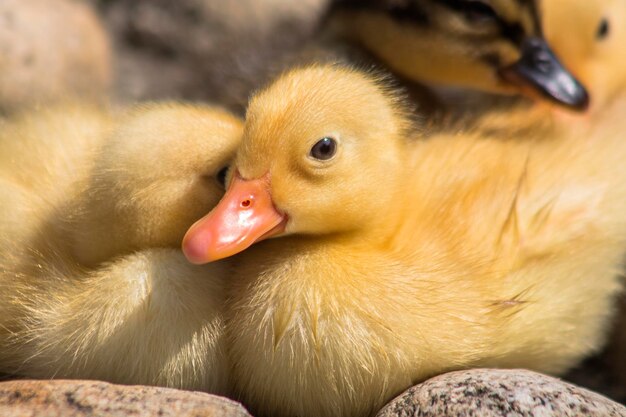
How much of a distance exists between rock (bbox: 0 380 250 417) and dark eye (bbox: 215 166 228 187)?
387 mm

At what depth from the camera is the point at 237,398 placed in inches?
65.2

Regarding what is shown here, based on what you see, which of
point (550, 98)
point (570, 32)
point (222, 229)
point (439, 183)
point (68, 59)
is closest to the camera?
point (222, 229)

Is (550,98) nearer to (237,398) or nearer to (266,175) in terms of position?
(266,175)

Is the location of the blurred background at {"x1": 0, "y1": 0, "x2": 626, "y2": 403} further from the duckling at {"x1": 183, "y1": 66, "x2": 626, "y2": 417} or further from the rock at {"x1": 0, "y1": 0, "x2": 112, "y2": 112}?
the duckling at {"x1": 183, "y1": 66, "x2": 626, "y2": 417}

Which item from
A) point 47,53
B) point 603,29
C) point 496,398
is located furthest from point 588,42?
point 47,53

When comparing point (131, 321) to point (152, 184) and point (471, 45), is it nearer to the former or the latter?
point (152, 184)

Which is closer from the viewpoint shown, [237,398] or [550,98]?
[237,398]

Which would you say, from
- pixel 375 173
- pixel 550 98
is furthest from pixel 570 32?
pixel 375 173

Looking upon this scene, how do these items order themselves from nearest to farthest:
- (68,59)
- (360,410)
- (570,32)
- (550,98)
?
(360,410), (550,98), (570,32), (68,59)

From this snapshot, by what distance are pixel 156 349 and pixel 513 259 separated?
26.6 inches

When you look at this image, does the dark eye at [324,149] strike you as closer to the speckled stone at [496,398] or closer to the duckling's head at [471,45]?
the speckled stone at [496,398]

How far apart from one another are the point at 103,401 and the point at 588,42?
1.53 meters

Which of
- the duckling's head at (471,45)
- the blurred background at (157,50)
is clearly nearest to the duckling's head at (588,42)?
the duckling's head at (471,45)

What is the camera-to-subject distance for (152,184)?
159 centimetres
